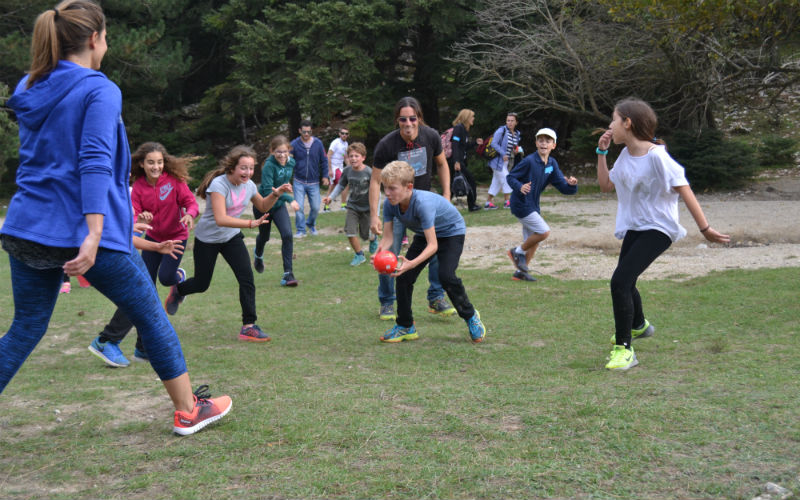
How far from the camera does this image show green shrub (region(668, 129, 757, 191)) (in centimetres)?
1822

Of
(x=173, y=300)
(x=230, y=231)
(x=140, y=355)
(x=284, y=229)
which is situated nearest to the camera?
(x=140, y=355)

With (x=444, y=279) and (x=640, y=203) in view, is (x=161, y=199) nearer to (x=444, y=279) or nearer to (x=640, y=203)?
(x=444, y=279)

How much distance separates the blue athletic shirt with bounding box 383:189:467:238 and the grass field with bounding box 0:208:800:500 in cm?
102

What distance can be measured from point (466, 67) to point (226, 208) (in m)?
16.6

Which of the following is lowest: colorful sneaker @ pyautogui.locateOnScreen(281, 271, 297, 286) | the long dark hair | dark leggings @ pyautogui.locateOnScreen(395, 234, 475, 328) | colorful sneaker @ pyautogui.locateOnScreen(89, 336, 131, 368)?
colorful sneaker @ pyautogui.locateOnScreen(281, 271, 297, 286)

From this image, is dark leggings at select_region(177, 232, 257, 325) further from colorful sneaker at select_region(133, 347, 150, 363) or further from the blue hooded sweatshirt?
the blue hooded sweatshirt

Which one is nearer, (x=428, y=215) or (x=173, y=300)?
(x=428, y=215)

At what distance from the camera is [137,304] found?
12.3 feet

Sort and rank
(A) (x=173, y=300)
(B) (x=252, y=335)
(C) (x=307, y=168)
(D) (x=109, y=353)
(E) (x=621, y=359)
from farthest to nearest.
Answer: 1. (C) (x=307, y=168)
2. (A) (x=173, y=300)
3. (B) (x=252, y=335)
4. (D) (x=109, y=353)
5. (E) (x=621, y=359)

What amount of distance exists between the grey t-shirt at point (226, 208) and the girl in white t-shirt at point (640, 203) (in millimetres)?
3319

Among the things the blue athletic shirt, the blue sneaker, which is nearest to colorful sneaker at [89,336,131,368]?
the blue athletic shirt

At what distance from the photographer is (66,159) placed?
11.6ft

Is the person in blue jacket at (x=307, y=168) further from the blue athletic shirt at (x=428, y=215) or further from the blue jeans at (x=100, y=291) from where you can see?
the blue jeans at (x=100, y=291)

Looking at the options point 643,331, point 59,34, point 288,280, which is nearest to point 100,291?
point 59,34
